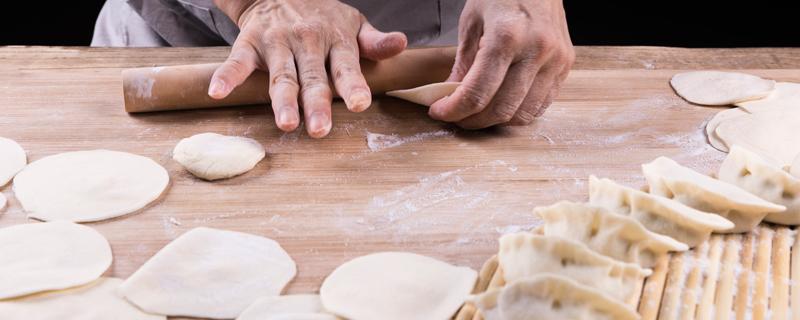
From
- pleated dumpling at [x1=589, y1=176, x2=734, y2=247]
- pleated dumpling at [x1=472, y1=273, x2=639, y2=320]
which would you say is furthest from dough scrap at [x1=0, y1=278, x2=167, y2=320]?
pleated dumpling at [x1=589, y1=176, x2=734, y2=247]

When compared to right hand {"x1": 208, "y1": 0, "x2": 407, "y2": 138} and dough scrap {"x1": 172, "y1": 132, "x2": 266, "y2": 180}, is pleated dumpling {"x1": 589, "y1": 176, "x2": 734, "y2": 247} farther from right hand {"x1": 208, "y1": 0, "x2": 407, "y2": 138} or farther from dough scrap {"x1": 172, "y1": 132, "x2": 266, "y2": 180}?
dough scrap {"x1": 172, "y1": 132, "x2": 266, "y2": 180}

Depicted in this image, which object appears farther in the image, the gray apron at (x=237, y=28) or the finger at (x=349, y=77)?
the gray apron at (x=237, y=28)

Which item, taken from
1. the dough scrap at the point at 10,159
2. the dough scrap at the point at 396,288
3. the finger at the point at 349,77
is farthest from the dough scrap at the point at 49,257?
the finger at the point at 349,77

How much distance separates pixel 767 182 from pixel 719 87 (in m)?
0.70

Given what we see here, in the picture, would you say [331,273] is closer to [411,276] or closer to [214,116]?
[411,276]

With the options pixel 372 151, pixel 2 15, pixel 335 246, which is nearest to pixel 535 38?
pixel 372 151

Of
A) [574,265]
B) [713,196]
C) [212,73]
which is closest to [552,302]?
[574,265]

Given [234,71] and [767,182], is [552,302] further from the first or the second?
[234,71]

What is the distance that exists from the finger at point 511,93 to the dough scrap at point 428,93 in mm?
109

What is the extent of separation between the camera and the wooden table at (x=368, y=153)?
5.32 feet

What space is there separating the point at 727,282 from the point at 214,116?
1.28 m

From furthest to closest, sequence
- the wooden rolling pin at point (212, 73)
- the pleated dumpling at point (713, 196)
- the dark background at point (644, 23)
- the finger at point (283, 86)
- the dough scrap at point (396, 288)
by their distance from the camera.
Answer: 1. the dark background at point (644, 23)
2. the wooden rolling pin at point (212, 73)
3. the finger at point (283, 86)
4. the pleated dumpling at point (713, 196)
5. the dough scrap at point (396, 288)

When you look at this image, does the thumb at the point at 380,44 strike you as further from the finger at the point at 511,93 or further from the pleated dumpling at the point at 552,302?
the pleated dumpling at the point at 552,302

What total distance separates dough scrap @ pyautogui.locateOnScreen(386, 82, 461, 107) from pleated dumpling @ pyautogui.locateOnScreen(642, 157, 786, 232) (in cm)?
59
